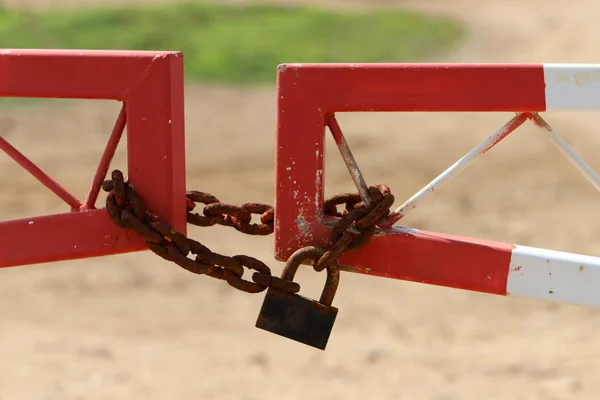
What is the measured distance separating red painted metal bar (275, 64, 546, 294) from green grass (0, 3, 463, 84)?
25.8ft

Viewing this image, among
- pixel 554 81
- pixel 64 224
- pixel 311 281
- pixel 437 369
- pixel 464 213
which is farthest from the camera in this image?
pixel 464 213

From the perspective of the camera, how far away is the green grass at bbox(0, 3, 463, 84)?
416 inches

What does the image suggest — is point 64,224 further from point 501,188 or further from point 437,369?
point 501,188

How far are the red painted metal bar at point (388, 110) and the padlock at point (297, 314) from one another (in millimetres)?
92

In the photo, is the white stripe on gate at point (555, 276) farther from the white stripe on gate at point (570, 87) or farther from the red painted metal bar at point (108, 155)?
the red painted metal bar at point (108, 155)

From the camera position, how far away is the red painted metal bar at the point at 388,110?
6.92ft

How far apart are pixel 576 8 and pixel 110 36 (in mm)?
6612

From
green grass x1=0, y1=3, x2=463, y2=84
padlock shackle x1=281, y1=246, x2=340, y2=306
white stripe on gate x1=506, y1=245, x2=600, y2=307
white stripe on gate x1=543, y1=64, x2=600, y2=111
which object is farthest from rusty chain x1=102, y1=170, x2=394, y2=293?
green grass x1=0, y1=3, x2=463, y2=84

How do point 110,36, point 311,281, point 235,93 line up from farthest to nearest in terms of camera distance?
point 110,36
point 235,93
point 311,281

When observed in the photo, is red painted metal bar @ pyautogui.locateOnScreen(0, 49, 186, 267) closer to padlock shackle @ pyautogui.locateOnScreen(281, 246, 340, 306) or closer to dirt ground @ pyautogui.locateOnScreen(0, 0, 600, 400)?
padlock shackle @ pyautogui.locateOnScreen(281, 246, 340, 306)

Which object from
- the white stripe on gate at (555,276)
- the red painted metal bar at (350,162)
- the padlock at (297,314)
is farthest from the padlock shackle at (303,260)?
the white stripe on gate at (555,276)

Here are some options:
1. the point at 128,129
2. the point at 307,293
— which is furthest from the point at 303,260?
the point at 307,293

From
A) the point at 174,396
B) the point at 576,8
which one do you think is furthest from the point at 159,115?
the point at 576,8

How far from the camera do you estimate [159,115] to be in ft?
7.12
